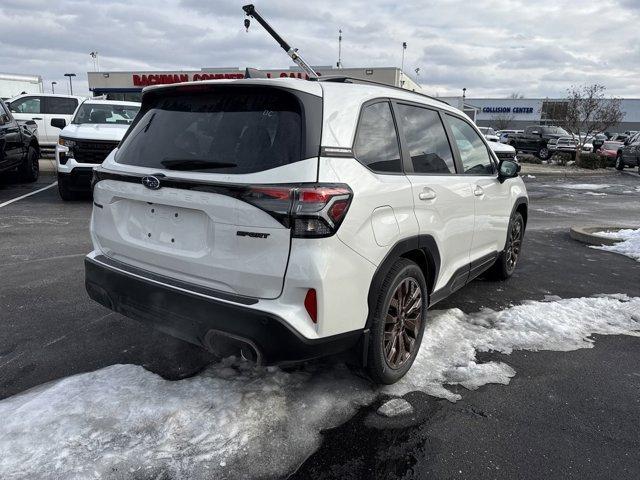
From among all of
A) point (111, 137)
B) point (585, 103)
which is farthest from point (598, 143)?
point (111, 137)

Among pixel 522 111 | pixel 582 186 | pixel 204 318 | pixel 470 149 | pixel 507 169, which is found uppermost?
pixel 522 111

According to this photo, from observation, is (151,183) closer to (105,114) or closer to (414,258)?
(414,258)

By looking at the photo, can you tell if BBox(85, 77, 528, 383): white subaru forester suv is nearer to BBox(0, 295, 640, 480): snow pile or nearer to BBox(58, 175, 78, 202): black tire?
BBox(0, 295, 640, 480): snow pile

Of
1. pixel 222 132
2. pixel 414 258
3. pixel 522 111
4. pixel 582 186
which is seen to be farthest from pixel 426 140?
pixel 522 111

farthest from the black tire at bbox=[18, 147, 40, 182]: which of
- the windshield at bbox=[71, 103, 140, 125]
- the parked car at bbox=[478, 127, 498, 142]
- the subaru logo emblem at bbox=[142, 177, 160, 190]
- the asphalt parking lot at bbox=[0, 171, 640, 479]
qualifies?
the parked car at bbox=[478, 127, 498, 142]

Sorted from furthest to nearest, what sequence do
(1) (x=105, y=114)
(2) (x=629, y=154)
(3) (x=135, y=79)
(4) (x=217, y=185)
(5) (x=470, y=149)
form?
(3) (x=135, y=79)
(2) (x=629, y=154)
(1) (x=105, y=114)
(5) (x=470, y=149)
(4) (x=217, y=185)

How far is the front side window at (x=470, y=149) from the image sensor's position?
159 inches

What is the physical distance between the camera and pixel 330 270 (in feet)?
7.93

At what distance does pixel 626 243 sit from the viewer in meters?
7.07

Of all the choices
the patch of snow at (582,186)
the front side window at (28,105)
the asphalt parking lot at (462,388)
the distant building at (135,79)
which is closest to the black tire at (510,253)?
the asphalt parking lot at (462,388)

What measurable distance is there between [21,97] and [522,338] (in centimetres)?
1623

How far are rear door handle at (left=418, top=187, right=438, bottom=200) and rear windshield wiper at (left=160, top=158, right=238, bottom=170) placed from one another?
47.5 inches

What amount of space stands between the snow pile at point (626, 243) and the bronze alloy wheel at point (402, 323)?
468 cm

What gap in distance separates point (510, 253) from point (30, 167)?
1094cm
